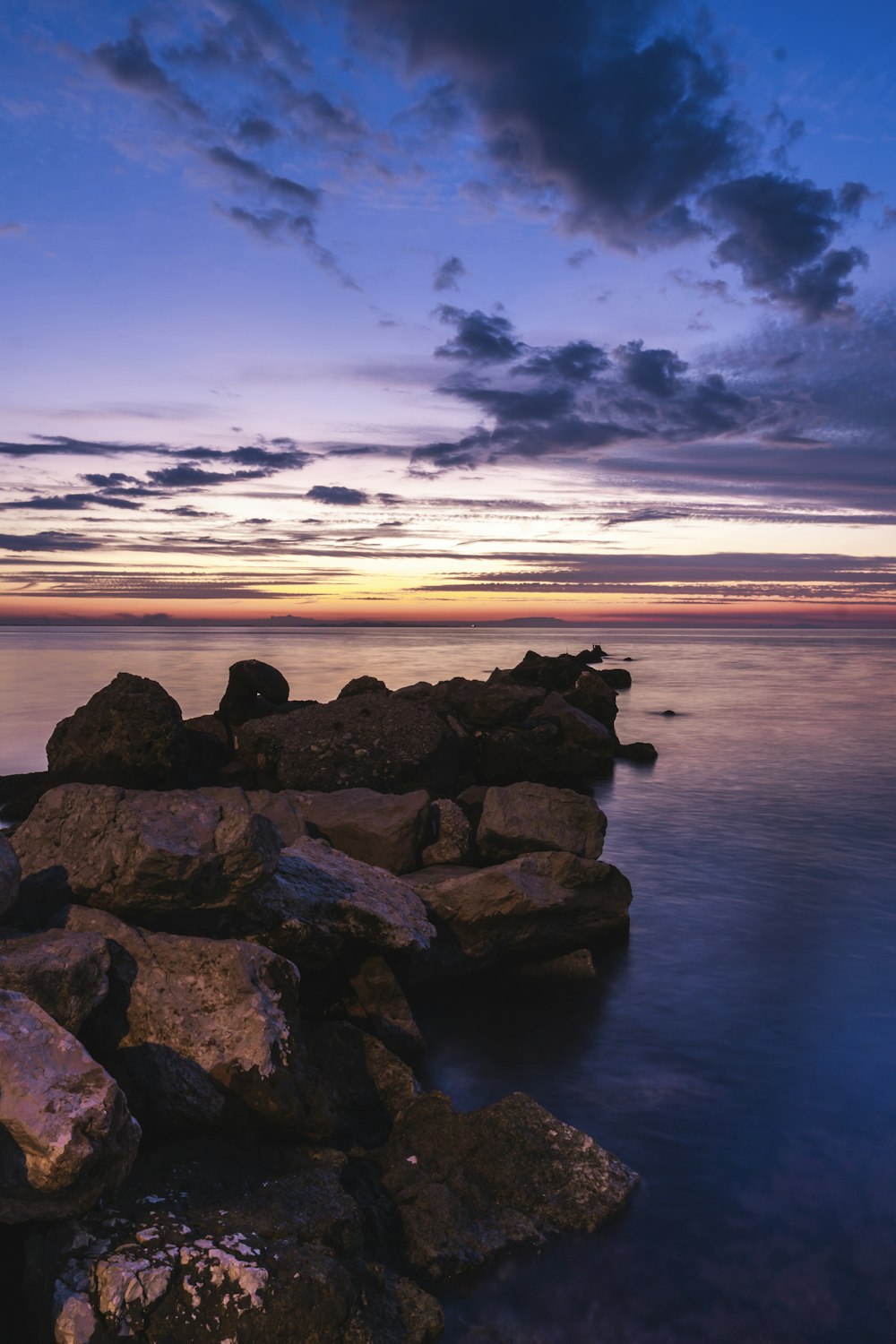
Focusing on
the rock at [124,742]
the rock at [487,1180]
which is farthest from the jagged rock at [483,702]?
the rock at [487,1180]

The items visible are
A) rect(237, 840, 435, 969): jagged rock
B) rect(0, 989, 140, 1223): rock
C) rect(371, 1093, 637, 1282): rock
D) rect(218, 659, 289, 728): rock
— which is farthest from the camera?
rect(218, 659, 289, 728): rock

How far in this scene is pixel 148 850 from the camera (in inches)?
318

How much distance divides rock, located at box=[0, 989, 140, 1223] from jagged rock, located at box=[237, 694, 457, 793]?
13875mm

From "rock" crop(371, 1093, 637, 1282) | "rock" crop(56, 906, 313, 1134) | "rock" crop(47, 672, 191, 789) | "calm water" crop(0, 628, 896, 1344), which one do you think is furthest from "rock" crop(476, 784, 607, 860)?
"rock" crop(47, 672, 191, 789)

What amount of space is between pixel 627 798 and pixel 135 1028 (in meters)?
19.0

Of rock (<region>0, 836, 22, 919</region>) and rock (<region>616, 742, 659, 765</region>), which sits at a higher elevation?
rock (<region>0, 836, 22, 919</region>)

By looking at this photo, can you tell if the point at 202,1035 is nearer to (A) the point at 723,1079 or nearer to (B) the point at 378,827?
(A) the point at 723,1079

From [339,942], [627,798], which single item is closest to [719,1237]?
[339,942]

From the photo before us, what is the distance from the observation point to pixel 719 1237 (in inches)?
279

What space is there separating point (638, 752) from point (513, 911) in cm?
2004

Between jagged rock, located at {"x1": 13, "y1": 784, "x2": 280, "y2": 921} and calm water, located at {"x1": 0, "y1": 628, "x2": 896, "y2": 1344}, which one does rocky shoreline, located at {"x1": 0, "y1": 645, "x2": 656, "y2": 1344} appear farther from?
calm water, located at {"x1": 0, "y1": 628, "x2": 896, "y2": 1344}

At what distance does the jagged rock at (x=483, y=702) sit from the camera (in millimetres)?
25172

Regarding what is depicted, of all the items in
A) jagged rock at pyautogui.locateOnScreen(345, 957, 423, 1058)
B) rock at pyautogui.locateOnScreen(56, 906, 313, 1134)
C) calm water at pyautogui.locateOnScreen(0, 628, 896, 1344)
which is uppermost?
rock at pyautogui.locateOnScreen(56, 906, 313, 1134)

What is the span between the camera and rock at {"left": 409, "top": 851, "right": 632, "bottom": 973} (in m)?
11.5
